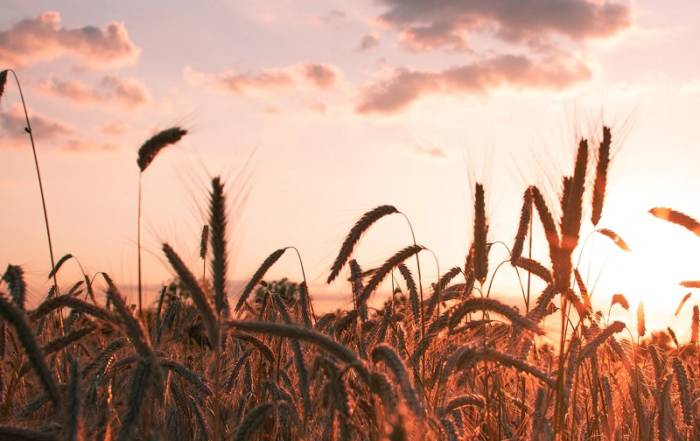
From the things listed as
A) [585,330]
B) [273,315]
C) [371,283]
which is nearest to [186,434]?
[273,315]

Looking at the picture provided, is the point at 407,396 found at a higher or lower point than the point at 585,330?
lower

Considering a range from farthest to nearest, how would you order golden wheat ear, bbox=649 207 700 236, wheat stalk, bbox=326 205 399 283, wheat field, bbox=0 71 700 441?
1. wheat stalk, bbox=326 205 399 283
2. golden wheat ear, bbox=649 207 700 236
3. wheat field, bbox=0 71 700 441

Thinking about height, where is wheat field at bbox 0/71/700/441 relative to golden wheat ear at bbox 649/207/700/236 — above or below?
below

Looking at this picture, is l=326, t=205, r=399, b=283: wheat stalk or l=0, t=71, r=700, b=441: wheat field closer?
l=0, t=71, r=700, b=441: wheat field

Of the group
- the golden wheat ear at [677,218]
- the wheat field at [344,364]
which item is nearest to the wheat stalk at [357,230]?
the wheat field at [344,364]

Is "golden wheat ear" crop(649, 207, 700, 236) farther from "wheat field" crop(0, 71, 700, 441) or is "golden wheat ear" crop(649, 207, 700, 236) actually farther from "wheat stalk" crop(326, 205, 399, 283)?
"wheat stalk" crop(326, 205, 399, 283)

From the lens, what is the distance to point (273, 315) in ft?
20.8

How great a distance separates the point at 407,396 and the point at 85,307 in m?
1.49

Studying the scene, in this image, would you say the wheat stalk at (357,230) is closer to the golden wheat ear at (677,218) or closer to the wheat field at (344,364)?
the wheat field at (344,364)

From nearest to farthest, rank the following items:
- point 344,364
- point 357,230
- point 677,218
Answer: point 344,364
point 677,218
point 357,230

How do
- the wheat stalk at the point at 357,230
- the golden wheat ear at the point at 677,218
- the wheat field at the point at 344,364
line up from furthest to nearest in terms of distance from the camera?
the wheat stalk at the point at 357,230
the golden wheat ear at the point at 677,218
the wheat field at the point at 344,364

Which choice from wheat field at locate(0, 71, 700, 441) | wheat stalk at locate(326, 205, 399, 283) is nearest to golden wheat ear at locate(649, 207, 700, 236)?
wheat field at locate(0, 71, 700, 441)

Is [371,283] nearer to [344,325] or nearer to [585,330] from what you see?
[344,325]

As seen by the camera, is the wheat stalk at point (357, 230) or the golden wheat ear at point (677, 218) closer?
the golden wheat ear at point (677, 218)
